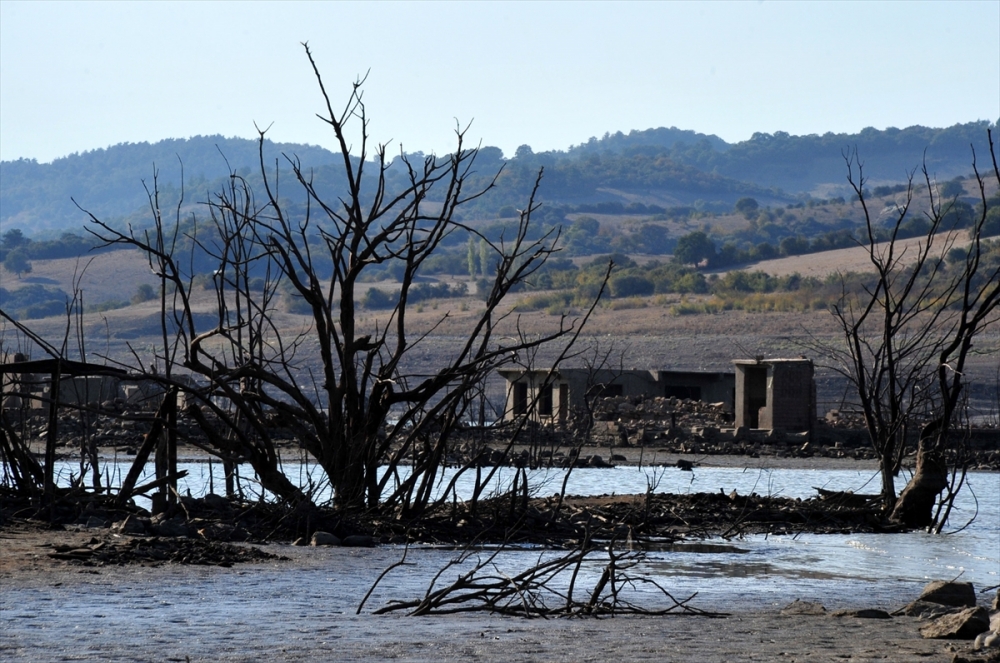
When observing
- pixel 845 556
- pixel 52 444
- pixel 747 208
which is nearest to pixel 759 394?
pixel 845 556

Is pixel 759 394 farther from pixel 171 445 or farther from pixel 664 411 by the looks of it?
pixel 171 445

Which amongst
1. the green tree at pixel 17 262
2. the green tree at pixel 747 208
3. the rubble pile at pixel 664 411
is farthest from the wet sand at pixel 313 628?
the green tree at pixel 747 208

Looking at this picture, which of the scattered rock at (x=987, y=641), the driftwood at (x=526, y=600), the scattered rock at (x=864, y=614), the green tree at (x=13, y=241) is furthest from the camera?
the green tree at (x=13, y=241)

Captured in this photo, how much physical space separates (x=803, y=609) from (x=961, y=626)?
144 centimetres

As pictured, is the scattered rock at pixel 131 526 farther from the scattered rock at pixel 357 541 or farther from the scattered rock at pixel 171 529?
the scattered rock at pixel 357 541

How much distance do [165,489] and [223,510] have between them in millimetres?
671

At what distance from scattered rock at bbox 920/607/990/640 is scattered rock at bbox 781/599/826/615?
3.54 ft

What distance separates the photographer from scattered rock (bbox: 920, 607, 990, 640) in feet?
20.7

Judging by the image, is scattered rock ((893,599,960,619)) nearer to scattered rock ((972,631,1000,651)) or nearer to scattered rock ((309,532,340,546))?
scattered rock ((972,631,1000,651))

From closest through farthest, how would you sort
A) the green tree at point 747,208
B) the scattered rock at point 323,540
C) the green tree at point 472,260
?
the scattered rock at point 323,540 → the green tree at point 472,260 → the green tree at point 747,208

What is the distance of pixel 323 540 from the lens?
10.2 metres

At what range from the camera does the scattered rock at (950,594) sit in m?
8.08

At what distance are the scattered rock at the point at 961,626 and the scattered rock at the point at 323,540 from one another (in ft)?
16.5

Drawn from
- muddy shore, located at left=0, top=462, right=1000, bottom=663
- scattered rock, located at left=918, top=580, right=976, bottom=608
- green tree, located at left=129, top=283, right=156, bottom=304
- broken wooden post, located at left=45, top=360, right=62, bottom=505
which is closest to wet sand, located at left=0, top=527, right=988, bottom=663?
muddy shore, located at left=0, top=462, right=1000, bottom=663
